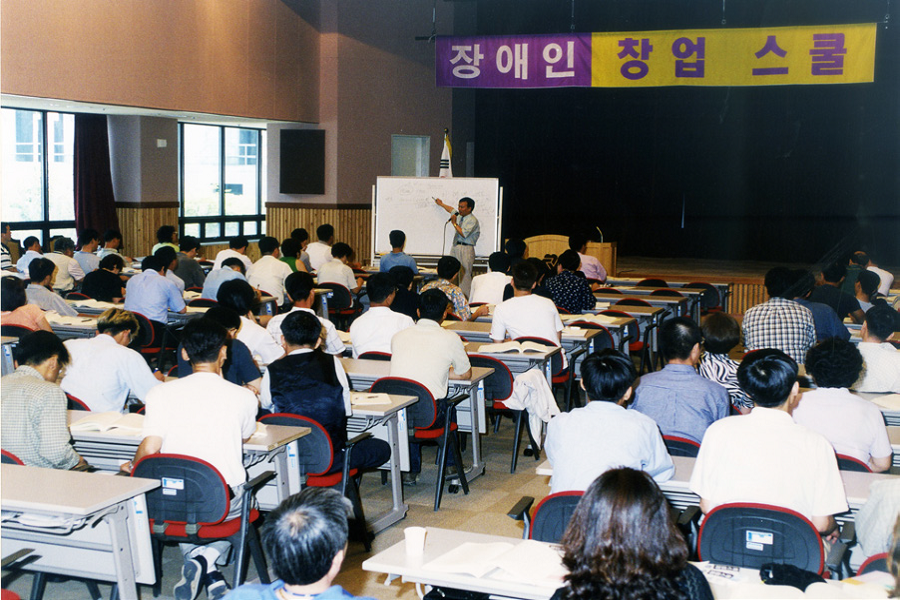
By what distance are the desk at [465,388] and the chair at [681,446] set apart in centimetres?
155

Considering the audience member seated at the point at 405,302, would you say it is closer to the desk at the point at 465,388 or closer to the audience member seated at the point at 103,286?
the desk at the point at 465,388

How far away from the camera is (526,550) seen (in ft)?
8.05

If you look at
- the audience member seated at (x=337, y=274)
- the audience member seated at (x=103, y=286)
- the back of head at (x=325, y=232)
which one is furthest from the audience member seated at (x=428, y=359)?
the back of head at (x=325, y=232)

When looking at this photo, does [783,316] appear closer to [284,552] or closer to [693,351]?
[693,351]

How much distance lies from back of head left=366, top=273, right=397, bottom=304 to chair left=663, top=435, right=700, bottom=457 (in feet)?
7.66

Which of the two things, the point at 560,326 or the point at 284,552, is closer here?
the point at 284,552

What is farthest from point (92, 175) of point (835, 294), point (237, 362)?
point (835, 294)

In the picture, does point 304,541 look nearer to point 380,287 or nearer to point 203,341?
point 203,341

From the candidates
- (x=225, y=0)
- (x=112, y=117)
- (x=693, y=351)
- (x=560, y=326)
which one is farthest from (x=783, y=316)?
(x=112, y=117)

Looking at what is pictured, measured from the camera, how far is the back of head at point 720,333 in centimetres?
451

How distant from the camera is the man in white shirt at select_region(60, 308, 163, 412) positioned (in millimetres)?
4273

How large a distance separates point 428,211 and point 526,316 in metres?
5.48

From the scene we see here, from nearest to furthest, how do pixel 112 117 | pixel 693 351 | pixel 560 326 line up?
pixel 693 351 → pixel 560 326 → pixel 112 117

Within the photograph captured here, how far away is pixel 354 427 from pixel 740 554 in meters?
2.34
